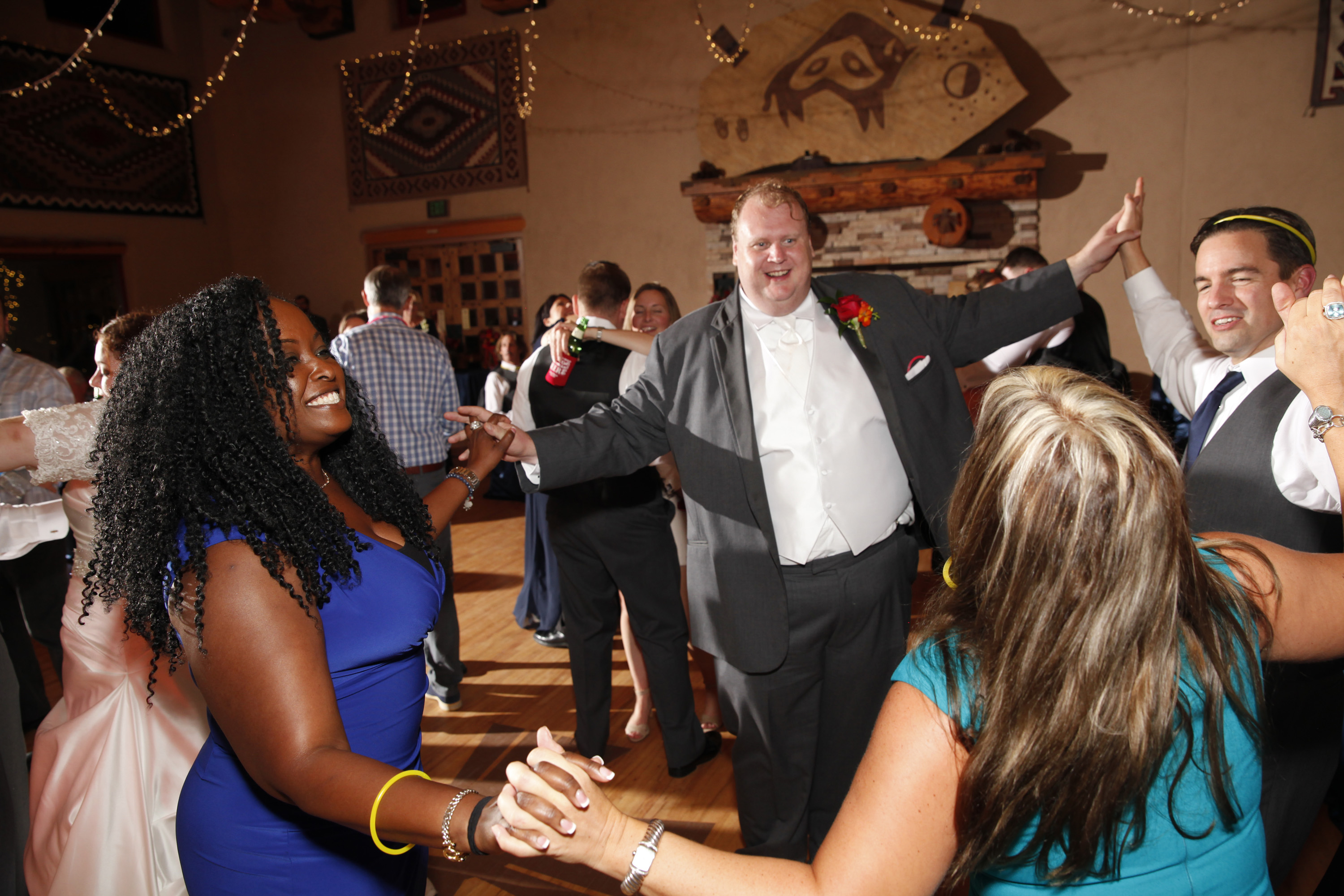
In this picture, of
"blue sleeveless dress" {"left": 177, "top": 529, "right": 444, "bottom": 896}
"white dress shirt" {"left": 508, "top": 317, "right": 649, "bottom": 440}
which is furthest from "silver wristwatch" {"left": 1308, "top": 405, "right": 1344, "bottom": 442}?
"white dress shirt" {"left": 508, "top": 317, "right": 649, "bottom": 440}

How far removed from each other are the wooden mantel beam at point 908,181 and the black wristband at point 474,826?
20.6 ft

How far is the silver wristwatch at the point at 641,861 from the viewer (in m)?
0.87

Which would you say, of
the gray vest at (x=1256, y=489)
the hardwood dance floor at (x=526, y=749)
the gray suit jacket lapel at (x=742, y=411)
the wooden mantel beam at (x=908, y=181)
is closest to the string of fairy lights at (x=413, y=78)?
the wooden mantel beam at (x=908, y=181)

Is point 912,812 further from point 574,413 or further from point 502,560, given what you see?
point 502,560

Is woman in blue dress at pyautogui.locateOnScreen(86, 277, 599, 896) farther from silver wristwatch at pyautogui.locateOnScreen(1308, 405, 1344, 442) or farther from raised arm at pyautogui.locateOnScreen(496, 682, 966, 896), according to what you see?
silver wristwatch at pyautogui.locateOnScreen(1308, 405, 1344, 442)

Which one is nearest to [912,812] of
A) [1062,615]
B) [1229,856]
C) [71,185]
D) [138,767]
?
[1062,615]

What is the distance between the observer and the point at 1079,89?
20.0ft

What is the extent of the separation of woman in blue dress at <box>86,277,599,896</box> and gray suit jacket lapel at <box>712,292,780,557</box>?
0.83 metres

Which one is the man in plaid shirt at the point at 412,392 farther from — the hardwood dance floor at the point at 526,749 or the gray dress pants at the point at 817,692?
the gray dress pants at the point at 817,692

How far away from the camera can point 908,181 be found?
20.8 ft

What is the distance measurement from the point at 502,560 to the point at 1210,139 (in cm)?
613

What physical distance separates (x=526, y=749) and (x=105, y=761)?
1.41 metres

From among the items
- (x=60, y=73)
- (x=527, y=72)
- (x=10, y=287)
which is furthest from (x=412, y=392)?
(x=10, y=287)

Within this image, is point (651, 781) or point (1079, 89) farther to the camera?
point (1079, 89)
